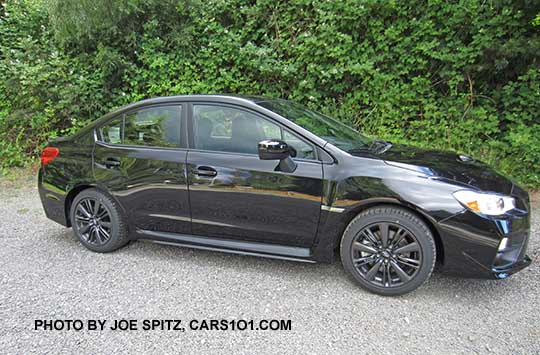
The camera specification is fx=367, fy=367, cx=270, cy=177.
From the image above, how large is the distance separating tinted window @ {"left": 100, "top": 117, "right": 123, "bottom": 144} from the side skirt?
36.7 inches

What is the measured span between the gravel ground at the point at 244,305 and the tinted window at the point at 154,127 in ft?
3.67

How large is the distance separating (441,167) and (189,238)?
225 centimetres

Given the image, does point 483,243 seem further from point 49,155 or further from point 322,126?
point 49,155

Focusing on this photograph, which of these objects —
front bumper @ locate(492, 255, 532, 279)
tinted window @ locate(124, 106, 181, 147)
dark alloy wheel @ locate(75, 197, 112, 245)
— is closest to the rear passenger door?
tinted window @ locate(124, 106, 181, 147)

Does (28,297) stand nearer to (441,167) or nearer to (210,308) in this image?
(210,308)

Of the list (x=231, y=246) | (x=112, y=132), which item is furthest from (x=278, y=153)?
(x=112, y=132)

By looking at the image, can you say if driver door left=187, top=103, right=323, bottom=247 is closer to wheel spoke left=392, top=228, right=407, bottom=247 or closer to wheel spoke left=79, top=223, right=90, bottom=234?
wheel spoke left=392, top=228, right=407, bottom=247

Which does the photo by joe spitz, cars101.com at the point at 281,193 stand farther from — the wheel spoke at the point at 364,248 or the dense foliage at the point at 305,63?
the dense foliage at the point at 305,63

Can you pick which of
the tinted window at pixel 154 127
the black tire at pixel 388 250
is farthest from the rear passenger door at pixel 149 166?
the black tire at pixel 388 250

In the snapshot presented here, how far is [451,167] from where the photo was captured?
9.85 feet

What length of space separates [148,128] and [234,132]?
2.98ft

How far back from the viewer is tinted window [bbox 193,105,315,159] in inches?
122

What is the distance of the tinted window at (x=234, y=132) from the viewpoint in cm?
309

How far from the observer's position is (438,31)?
5715mm
